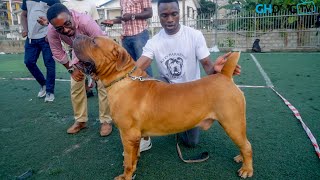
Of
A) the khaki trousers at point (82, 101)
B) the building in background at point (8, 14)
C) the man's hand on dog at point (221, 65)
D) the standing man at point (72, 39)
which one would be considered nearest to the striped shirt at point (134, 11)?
the standing man at point (72, 39)

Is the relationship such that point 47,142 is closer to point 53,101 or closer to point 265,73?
point 53,101

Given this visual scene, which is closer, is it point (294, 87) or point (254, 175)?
point (254, 175)

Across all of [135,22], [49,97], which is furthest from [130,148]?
[49,97]

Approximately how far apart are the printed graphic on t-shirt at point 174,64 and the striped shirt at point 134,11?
6.04ft

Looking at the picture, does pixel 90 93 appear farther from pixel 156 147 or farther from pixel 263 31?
pixel 263 31

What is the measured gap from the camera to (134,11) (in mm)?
5633

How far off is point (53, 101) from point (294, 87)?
Answer: 608 cm

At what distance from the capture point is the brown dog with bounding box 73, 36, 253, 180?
9.55 ft

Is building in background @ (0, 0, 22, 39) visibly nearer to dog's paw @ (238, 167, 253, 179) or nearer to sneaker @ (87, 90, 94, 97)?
sneaker @ (87, 90, 94, 97)

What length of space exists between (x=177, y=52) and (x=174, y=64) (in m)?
0.18

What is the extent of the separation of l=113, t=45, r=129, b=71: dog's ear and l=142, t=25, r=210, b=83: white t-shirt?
1.06 metres

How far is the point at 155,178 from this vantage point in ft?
10.5

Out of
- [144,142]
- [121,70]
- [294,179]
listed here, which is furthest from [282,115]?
[121,70]

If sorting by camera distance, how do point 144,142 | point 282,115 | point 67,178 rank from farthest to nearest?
point 282,115 < point 144,142 < point 67,178
